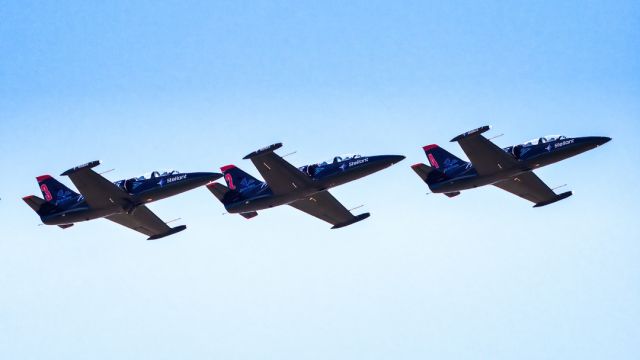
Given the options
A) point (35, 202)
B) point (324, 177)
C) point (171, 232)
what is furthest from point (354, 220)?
point (35, 202)

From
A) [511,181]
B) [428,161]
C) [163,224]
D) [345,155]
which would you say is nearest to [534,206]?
[511,181]

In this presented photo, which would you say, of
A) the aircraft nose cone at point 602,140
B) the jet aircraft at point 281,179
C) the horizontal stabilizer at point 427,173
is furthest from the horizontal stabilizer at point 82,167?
the aircraft nose cone at point 602,140

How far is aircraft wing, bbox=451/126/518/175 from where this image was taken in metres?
100

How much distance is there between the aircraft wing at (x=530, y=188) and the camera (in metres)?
109

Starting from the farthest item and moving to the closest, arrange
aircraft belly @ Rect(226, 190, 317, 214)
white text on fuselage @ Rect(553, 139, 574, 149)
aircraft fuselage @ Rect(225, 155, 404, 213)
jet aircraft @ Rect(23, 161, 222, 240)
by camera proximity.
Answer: aircraft belly @ Rect(226, 190, 317, 214) < jet aircraft @ Rect(23, 161, 222, 240) < aircraft fuselage @ Rect(225, 155, 404, 213) < white text on fuselage @ Rect(553, 139, 574, 149)

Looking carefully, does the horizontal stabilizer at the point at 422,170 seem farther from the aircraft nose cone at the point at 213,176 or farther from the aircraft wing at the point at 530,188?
the aircraft nose cone at the point at 213,176

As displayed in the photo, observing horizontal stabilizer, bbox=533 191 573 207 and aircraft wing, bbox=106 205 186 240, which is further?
aircraft wing, bbox=106 205 186 240

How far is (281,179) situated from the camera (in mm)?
102438

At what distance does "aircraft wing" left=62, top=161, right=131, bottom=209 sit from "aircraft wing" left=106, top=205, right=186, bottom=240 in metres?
7.01

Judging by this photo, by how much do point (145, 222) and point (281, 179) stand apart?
13.8 meters

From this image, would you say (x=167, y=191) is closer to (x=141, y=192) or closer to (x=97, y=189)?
(x=141, y=192)

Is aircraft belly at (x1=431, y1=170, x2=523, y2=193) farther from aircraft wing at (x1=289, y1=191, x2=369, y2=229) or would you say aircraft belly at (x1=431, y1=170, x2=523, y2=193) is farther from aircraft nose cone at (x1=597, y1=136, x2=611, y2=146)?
aircraft wing at (x1=289, y1=191, x2=369, y2=229)

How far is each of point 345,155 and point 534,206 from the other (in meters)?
17.1

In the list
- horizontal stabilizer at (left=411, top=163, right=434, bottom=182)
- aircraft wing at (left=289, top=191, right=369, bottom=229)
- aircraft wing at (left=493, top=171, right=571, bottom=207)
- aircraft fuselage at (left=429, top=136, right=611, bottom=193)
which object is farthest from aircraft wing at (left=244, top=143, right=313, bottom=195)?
aircraft wing at (left=493, top=171, right=571, bottom=207)
